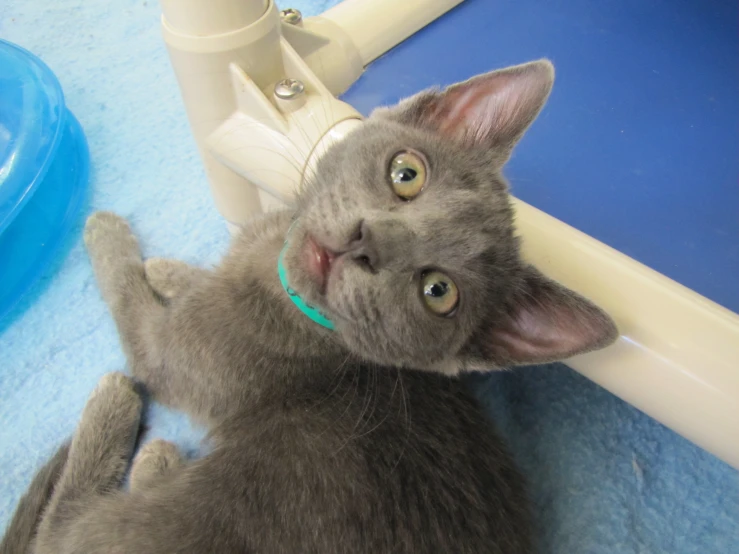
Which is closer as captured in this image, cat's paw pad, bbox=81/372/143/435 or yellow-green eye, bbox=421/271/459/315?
yellow-green eye, bbox=421/271/459/315

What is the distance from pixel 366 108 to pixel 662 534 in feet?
3.82

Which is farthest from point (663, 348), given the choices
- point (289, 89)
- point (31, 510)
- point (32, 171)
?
point (32, 171)

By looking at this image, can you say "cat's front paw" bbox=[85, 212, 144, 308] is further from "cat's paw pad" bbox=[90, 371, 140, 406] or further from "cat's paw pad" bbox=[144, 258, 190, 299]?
"cat's paw pad" bbox=[90, 371, 140, 406]

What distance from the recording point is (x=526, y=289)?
0.84 m

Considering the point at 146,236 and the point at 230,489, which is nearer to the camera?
the point at 230,489

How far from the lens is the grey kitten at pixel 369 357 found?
782 mm

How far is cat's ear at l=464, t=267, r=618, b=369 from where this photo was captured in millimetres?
758

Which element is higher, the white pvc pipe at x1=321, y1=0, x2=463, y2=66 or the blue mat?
the white pvc pipe at x1=321, y1=0, x2=463, y2=66

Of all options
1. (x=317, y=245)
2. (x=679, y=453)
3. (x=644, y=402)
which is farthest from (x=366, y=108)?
(x=679, y=453)

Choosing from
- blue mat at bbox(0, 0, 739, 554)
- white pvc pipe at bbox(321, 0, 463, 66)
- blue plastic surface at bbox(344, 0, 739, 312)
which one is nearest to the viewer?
blue mat at bbox(0, 0, 739, 554)

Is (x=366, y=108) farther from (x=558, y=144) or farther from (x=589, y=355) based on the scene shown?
(x=589, y=355)

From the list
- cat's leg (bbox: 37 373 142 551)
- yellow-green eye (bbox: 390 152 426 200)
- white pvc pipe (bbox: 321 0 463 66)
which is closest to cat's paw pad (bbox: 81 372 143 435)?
cat's leg (bbox: 37 373 142 551)

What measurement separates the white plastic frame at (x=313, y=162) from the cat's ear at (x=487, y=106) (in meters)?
0.14

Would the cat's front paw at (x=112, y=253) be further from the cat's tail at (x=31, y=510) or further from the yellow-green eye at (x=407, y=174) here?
the yellow-green eye at (x=407, y=174)
